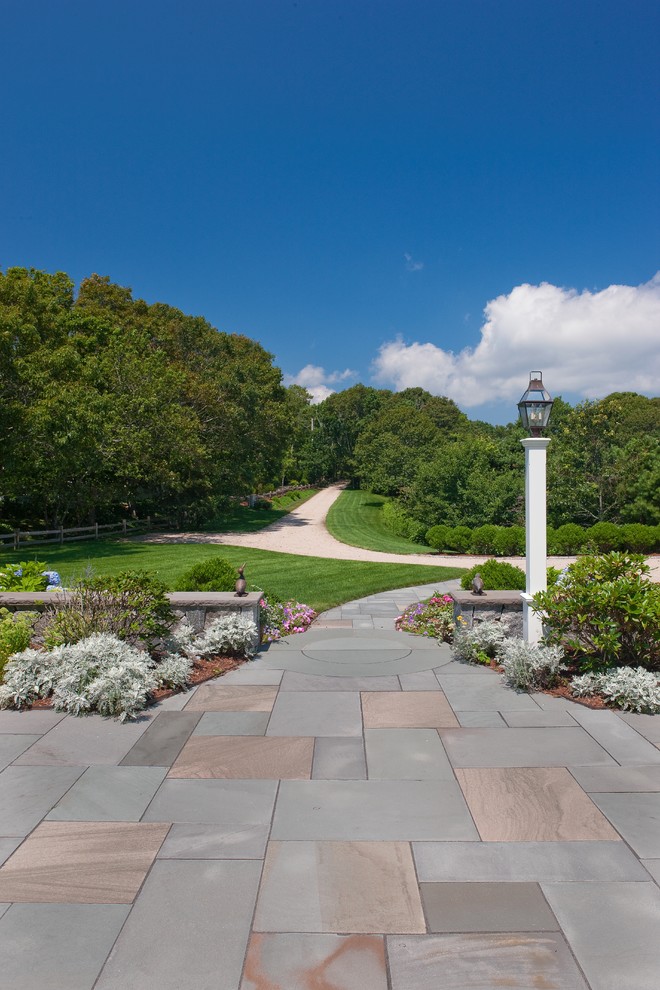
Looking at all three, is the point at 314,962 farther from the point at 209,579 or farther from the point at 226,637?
the point at 209,579

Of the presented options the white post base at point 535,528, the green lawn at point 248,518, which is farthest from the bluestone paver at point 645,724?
the green lawn at point 248,518

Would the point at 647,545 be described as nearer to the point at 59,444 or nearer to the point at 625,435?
the point at 625,435

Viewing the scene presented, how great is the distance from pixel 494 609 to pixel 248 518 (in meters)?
26.2

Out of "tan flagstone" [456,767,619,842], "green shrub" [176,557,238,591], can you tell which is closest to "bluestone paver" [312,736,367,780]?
"tan flagstone" [456,767,619,842]

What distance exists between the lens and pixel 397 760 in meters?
4.11

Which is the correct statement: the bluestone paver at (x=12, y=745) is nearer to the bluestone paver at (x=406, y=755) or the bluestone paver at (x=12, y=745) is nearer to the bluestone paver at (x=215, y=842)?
the bluestone paver at (x=215, y=842)

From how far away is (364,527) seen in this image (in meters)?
28.1

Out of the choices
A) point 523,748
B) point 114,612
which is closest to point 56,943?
point 523,748

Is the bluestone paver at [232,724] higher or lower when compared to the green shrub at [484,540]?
lower

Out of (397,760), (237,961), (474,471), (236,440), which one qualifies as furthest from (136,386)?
(237,961)

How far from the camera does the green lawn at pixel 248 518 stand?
88.2ft

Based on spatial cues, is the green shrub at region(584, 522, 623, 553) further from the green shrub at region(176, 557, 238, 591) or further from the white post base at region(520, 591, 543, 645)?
the green shrub at region(176, 557, 238, 591)

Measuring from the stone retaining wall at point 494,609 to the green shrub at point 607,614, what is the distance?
99cm

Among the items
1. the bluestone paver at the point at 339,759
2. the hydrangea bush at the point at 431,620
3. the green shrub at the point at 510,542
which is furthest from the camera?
the green shrub at the point at 510,542
